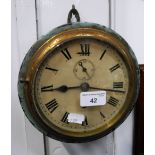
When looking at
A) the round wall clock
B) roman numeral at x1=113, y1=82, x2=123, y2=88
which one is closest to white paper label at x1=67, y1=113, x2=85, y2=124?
the round wall clock

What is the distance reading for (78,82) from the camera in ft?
2.42

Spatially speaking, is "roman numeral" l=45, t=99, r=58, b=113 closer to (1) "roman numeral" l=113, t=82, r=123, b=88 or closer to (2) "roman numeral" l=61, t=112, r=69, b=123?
(2) "roman numeral" l=61, t=112, r=69, b=123

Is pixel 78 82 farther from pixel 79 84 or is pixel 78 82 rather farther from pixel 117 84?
pixel 117 84

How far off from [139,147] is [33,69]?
49 centimetres

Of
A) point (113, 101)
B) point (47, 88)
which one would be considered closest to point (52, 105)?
point (47, 88)

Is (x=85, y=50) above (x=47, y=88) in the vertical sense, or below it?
above

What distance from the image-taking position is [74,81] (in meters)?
0.74

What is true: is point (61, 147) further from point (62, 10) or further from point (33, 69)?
point (62, 10)

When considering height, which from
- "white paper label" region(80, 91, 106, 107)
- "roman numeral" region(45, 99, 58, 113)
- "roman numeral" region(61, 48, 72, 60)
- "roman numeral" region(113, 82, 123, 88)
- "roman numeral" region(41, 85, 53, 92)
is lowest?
"roman numeral" region(45, 99, 58, 113)

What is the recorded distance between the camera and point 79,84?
2.43 ft

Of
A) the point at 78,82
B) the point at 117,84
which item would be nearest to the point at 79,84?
the point at 78,82

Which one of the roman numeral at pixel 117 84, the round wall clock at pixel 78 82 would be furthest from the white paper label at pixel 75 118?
the roman numeral at pixel 117 84

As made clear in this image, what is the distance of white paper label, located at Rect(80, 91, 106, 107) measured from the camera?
0.74m

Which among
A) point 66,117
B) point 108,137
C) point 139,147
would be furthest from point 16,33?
point 139,147
